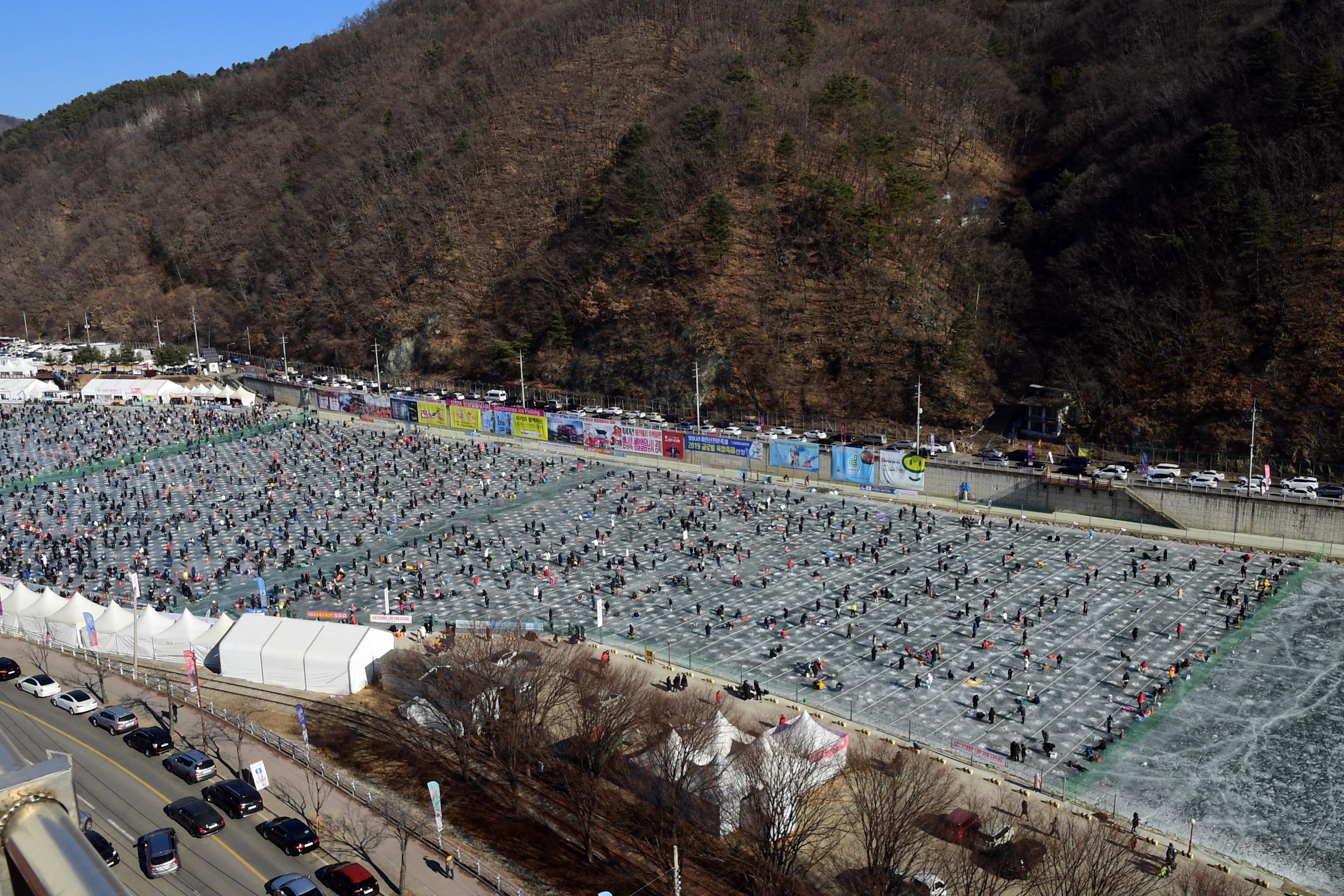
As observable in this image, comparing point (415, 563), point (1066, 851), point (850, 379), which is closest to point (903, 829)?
point (1066, 851)

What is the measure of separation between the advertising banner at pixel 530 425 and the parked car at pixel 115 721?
40.0 m

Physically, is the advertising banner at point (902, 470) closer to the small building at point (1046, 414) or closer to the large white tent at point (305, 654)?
the small building at point (1046, 414)

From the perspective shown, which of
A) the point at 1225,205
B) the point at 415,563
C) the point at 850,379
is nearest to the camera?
the point at 415,563

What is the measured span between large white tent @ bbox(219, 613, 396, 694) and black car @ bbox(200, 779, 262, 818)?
6408mm

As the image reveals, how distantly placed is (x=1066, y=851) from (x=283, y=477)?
5187 centimetres

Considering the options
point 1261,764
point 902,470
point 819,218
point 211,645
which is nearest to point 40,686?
point 211,645

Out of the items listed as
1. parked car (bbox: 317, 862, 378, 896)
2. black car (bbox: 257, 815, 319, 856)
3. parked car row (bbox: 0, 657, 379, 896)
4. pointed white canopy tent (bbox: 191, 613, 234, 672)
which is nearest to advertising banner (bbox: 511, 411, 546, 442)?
pointed white canopy tent (bbox: 191, 613, 234, 672)

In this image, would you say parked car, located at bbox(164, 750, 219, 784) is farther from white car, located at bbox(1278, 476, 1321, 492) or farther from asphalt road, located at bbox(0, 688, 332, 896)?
white car, located at bbox(1278, 476, 1321, 492)

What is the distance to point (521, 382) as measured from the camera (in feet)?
244

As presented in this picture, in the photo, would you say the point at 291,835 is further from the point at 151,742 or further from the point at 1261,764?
the point at 1261,764

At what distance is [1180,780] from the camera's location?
→ 2512 cm

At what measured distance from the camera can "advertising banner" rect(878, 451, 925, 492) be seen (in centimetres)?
5219

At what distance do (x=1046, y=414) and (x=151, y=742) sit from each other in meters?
50.3

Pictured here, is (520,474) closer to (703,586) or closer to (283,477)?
(283,477)
